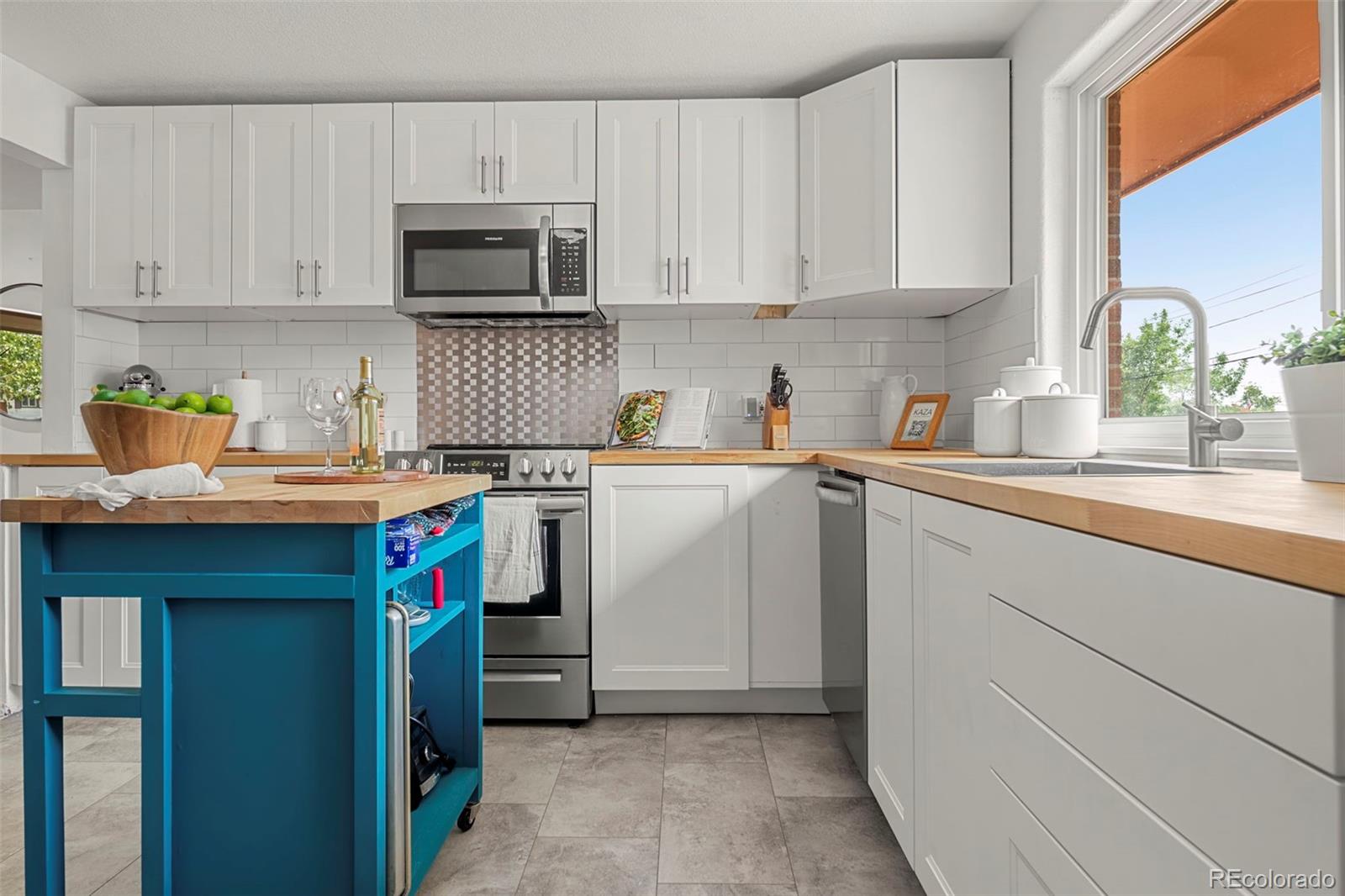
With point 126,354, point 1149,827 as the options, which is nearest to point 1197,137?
point 1149,827

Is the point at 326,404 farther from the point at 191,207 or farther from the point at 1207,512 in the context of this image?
the point at 191,207

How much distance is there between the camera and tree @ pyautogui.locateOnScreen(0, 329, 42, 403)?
3916 mm

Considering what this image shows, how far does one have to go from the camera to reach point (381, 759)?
49.3 inches

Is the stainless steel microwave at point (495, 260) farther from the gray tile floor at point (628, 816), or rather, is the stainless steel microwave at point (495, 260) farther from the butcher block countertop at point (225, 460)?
the gray tile floor at point (628, 816)

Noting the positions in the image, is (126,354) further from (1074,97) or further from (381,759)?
(1074,97)

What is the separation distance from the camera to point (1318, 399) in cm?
106

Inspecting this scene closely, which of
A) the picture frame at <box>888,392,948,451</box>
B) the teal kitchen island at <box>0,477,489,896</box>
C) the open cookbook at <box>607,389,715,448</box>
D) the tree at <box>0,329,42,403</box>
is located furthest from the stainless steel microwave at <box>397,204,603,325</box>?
the tree at <box>0,329,42,403</box>

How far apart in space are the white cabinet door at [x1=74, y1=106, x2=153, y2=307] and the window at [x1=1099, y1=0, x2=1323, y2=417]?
353 centimetres

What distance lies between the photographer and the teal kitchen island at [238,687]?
1.21 meters

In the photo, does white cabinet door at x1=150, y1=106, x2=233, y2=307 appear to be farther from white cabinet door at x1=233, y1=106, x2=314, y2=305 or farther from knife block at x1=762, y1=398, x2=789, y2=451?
knife block at x1=762, y1=398, x2=789, y2=451

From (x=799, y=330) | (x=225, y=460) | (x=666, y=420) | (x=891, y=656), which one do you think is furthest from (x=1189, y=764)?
(x=225, y=460)

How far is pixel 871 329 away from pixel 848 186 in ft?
2.29

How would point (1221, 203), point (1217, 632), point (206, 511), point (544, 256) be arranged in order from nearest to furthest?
point (1217, 632), point (206, 511), point (1221, 203), point (544, 256)

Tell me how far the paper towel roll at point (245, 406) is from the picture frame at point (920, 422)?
271 cm
